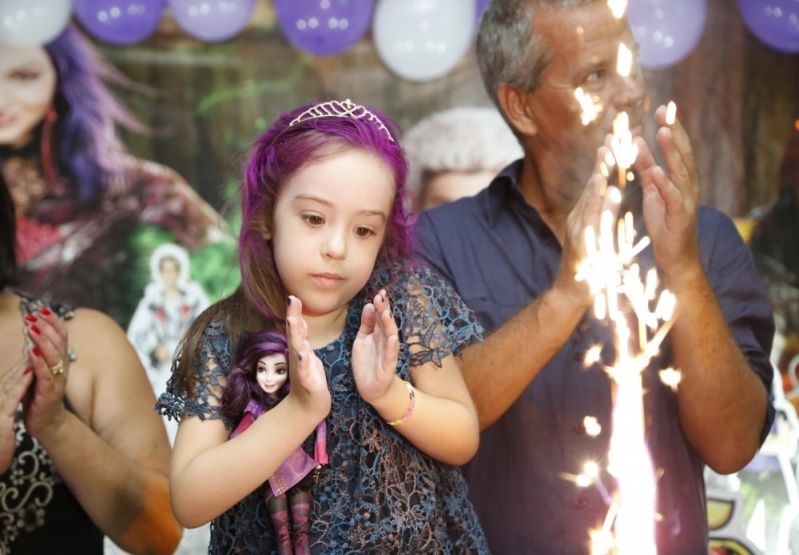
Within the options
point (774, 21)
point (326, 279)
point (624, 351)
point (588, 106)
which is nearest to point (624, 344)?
point (624, 351)

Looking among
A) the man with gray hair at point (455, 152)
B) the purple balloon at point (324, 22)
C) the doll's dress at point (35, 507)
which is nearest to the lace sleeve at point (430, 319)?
the doll's dress at point (35, 507)

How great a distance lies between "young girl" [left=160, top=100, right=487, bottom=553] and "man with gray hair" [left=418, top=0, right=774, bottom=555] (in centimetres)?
32

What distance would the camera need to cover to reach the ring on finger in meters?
2.30

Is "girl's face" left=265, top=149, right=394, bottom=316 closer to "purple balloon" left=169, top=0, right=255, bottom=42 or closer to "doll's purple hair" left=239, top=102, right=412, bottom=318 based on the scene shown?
"doll's purple hair" left=239, top=102, right=412, bottom=318

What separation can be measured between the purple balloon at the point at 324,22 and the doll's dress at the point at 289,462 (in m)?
1.85

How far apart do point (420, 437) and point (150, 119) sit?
198 centimetres

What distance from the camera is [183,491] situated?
1875 mm

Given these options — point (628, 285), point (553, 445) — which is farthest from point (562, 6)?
point (553, 445)

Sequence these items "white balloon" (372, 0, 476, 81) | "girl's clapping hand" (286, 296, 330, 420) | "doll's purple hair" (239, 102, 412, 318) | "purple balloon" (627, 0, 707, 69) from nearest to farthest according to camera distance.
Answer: "girl's clapping hand" (286, 296, 330, 420) → "doll's purple hair" (239, 102, 412, 318) → "purple balloon" (627, 0, 707, 69) → "white balloon" (372, 0, 476, 81)

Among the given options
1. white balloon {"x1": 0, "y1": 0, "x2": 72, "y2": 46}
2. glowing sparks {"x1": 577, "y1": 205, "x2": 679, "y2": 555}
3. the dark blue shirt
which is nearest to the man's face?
the dark blue shirt

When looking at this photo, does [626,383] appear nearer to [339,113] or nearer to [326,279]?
[326,279]

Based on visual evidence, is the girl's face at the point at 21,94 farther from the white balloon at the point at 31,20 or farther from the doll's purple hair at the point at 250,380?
the doll's purple hair at the point at 250,380

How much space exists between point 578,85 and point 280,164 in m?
0.92

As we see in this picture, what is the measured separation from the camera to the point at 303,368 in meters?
1.79
